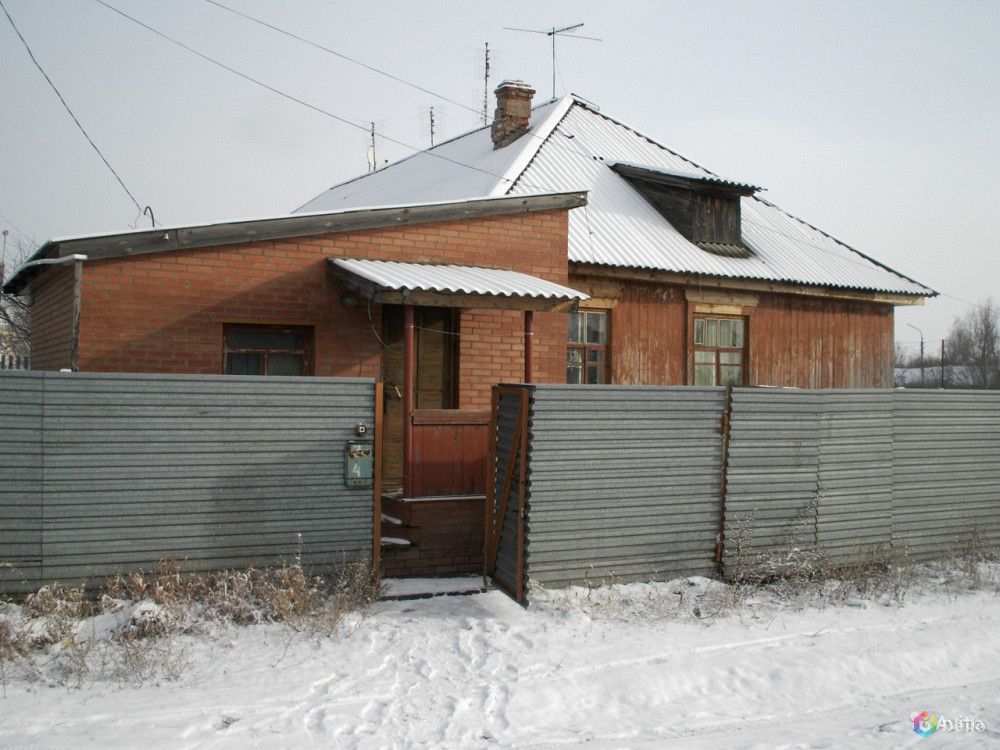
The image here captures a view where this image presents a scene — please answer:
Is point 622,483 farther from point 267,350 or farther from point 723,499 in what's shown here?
point 267,350

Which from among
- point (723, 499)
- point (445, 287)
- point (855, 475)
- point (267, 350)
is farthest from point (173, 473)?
point (855, 475)

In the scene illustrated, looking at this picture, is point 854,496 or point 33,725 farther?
point 854,496

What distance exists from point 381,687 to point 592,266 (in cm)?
794

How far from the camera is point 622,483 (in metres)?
6.85

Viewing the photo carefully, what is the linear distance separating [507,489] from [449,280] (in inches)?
95.4

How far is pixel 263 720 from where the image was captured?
14.6ft

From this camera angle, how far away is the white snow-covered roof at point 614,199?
42.0 ft

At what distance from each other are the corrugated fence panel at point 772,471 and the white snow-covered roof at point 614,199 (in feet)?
15.0

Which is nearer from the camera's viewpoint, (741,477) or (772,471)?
(741,477)

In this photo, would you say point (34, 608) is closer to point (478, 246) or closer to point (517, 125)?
point (478, 246)

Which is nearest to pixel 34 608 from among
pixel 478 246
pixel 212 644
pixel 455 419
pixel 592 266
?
pixel 212 644

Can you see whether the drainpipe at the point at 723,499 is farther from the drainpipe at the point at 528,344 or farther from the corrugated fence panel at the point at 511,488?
the drainpipe at the point at 528,344

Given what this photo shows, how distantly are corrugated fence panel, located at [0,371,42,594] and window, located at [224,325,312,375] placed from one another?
255cm

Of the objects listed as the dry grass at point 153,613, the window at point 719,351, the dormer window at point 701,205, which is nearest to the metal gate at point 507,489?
the dry grass at point 153,613
